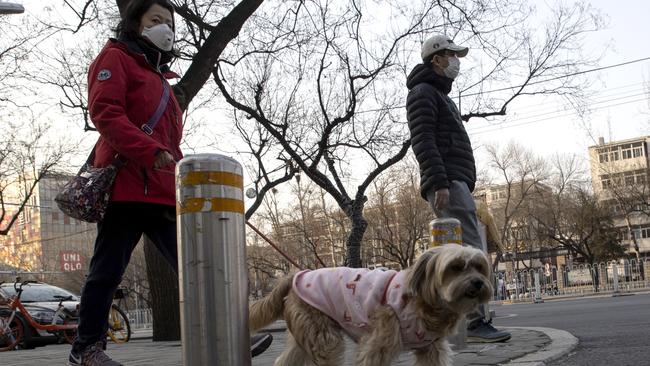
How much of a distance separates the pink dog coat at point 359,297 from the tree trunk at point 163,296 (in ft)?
23.6

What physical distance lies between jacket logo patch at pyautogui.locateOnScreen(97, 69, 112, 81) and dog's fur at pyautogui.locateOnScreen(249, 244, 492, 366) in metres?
1.68

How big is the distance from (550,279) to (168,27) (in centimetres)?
3647

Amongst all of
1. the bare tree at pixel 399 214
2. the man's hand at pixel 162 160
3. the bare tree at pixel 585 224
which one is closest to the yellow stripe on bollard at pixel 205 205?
the man's hand at pixel 162 160

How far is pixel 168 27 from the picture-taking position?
14.8 ft

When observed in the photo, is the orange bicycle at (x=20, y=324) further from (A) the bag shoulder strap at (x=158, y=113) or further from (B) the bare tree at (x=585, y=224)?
(B) the bare tree at (x=585, y=224)

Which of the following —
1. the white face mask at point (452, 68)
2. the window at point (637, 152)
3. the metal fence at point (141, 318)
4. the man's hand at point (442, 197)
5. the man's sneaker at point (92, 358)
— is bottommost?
the metal fence at point (141, 318)

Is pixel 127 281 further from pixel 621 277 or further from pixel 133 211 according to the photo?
pixel 133 211

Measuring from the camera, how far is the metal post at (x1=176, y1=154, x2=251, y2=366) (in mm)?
3111

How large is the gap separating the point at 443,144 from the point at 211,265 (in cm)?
356

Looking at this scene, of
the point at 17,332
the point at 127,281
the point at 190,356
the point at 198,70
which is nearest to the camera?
the point at 190,356

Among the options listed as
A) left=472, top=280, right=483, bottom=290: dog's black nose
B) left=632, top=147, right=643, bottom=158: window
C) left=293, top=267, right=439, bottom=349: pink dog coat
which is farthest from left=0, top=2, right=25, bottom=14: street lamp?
left=632, top=147, right=643, bottom=158: window

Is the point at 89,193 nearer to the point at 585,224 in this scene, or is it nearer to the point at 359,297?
the point at 359,297

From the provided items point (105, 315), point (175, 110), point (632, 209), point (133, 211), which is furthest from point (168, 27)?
point (632, 209)

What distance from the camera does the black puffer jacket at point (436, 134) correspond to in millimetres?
5988
